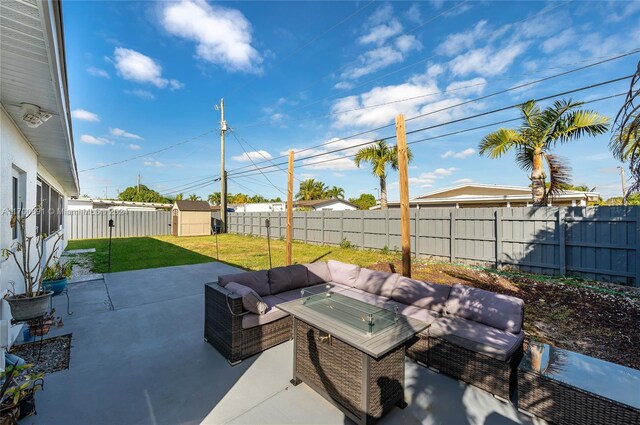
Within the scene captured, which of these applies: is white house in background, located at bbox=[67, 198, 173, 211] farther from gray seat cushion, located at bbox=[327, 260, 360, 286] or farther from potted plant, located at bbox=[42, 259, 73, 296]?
gray seat cushion, located at bbox=[327, 260, 360, 286]

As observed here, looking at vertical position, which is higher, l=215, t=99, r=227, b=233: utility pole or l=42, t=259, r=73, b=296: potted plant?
l=215, t=99, r=227, b=233: utility pole

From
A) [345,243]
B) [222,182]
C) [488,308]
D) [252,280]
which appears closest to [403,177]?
[488,308]

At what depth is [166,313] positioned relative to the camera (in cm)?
464

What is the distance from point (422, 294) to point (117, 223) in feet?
69.6

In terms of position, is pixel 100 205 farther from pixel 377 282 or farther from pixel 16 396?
pixel 377 282

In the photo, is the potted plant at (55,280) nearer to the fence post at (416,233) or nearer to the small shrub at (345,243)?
the small shrub at (345,243)

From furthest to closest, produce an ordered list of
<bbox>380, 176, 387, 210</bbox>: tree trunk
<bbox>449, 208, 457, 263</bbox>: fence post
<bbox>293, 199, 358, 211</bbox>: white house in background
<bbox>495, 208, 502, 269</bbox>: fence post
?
<bbox>293, 199, 358, 211</bbox>: white house in background
<bbox>380, 176, 387, 210</bbox>: tree trunk
<bbox>449, 208, 457, 263</bbox>: fence post
<bbox>495, 208, 502, 269</bbox>: fence post

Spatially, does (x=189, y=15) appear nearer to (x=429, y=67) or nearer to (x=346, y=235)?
(x=429, y=67)

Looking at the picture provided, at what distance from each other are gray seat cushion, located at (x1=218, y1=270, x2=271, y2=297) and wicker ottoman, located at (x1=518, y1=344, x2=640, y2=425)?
10.1 feet

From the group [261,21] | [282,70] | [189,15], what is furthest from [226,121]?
[189,15]

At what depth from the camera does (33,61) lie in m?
2.00

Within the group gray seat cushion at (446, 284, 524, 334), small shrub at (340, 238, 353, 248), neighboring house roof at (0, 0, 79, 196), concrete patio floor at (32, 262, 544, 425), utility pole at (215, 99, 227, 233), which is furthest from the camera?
utility pole at (215, 99, 227, 233)

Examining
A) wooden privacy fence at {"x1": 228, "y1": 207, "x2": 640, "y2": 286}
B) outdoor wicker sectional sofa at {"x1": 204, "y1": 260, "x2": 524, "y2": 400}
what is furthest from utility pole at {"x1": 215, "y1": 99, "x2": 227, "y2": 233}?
outdoor wicker sectional sofa at {"x1": 204, "y1": 260, "x2": 524, "y2": 400}

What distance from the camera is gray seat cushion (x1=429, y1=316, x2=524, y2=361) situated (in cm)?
254
